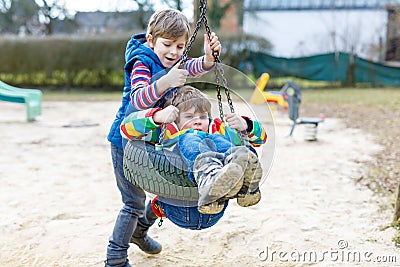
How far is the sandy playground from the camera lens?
Answer: 298 centimetres

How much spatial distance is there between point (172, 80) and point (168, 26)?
1.06ft

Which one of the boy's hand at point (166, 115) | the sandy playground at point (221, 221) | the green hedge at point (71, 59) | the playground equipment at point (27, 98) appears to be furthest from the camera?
the green hedge at point (71, 59)

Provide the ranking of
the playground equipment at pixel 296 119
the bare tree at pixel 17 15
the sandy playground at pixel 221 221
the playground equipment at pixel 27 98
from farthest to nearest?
the bare tree at pixel 17 15 < the playground equipment at pixel 27 98 < the playground equipment at pixel 296 119 < the sandy playground at pixel 221 221

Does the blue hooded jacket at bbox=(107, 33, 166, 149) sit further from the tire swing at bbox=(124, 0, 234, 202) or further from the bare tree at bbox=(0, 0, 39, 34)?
the bare tree at bbox=(0, 0, 39, 34)

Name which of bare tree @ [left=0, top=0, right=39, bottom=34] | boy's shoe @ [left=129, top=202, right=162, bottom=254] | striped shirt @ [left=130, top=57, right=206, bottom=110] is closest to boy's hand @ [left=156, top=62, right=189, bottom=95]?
striped shirt @ [left=130, top=57, right=206, bottom=110]

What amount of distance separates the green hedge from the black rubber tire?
15.0 metres

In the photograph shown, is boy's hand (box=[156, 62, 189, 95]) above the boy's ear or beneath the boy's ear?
beneath

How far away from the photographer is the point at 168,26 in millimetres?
2314

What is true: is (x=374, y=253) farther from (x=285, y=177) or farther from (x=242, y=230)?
(x=285, y=177)

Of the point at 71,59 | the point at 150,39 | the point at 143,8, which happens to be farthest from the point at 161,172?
the point at 143,8

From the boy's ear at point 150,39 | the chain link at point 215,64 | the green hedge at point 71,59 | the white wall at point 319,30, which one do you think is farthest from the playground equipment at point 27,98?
the white wall at point 319,30

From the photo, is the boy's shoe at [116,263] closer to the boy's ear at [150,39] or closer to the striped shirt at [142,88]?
the striped shirt at [142,88]

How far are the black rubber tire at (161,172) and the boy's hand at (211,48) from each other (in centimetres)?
51

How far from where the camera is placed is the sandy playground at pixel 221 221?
9.79ft
